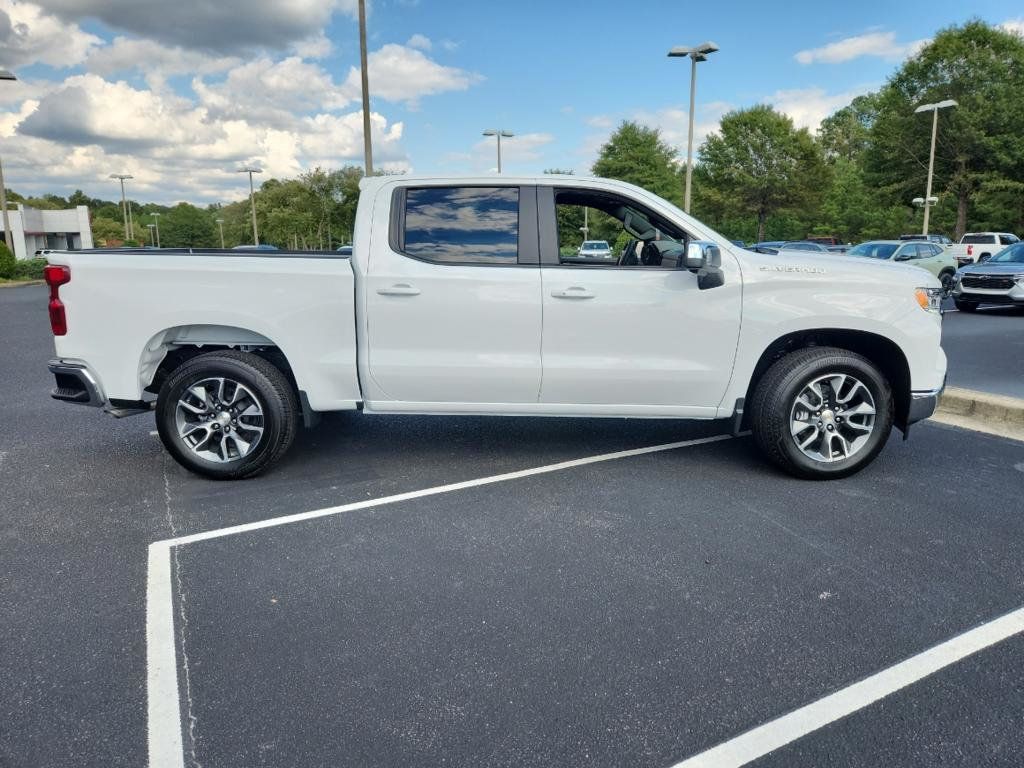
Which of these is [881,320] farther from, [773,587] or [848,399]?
[773,587]

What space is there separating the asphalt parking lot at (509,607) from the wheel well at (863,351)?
553 mm

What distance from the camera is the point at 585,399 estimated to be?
473 centimetres

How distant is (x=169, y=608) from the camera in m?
3.16

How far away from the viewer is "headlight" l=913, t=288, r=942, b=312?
4.64 m

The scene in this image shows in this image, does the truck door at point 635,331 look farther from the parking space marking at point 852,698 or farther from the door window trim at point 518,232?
the parking space marking at point 852,698

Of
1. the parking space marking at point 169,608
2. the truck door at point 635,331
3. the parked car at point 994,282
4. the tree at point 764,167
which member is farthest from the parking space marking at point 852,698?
the tree at point 764,167

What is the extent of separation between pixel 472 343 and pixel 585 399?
0.81 metres

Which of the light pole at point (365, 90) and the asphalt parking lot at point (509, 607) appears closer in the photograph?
the asphalt parking lot at point (509, 607)

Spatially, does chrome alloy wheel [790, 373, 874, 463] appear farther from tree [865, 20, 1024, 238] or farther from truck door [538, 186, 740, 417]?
tree [865, 20, 1024, 238]

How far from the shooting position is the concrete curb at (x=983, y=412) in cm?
603

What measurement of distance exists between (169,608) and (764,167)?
47905 mm

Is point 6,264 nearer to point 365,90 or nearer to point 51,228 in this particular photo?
point 365,90

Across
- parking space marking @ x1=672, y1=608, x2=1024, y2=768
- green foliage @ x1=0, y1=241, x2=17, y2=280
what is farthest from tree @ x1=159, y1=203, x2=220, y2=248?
parking space marking @ x1=672, y1=608, x2=1024, y2=768

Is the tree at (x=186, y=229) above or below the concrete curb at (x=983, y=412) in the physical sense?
above
